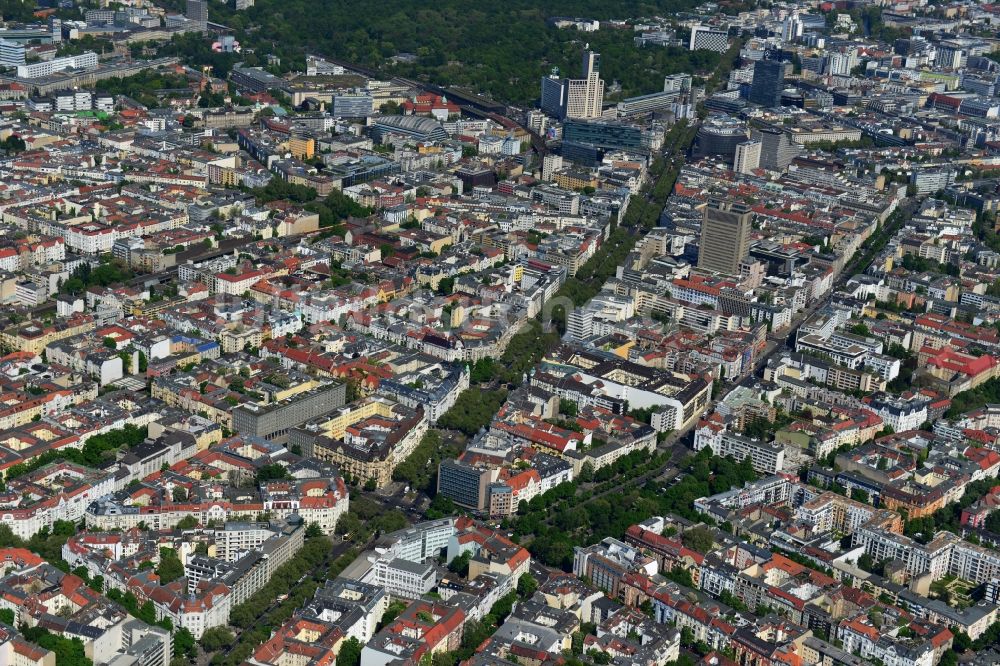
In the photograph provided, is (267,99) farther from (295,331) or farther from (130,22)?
(295,331)

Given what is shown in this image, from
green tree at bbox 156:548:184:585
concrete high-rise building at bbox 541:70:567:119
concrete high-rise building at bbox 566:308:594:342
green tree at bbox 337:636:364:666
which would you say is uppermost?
concrete high-rise building at bbox 541:70:567:119

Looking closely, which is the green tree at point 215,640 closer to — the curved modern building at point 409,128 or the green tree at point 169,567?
the green tree at point 169,567

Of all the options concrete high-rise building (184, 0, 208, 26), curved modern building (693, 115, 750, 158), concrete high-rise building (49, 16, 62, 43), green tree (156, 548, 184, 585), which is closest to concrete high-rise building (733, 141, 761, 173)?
curved modern building (693, 115, 750, 158)


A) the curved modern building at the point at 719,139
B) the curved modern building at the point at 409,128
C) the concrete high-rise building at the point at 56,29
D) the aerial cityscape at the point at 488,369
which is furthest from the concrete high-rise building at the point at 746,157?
the concrete high-rise building at the point at 56,29

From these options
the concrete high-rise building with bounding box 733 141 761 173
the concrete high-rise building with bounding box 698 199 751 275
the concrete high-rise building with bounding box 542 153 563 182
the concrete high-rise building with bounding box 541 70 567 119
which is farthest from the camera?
the concrete high-rise building with bounding box 541 70 567 119

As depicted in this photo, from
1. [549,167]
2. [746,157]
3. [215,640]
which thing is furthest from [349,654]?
[746,157]

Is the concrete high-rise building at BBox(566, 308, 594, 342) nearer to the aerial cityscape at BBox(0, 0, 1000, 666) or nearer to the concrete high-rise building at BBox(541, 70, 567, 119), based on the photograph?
the aerial cityscape at BBox(0, 0, 1000, 666)

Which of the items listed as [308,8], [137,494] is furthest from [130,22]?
[137,494]
